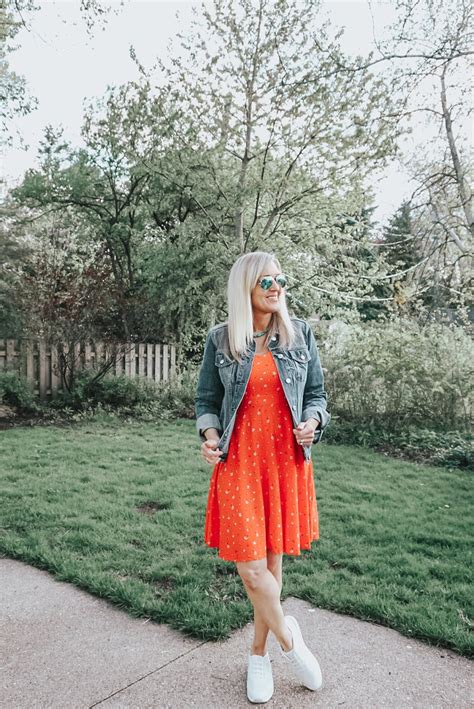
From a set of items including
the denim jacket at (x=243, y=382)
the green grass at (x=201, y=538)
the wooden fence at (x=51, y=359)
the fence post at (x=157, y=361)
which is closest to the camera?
the denim jacket at (x=243, y=382)

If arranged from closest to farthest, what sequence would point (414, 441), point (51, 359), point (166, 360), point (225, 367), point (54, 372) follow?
point (225, 367), point (414, 441), point (54, 372), point (51, 359), point (166, 360)

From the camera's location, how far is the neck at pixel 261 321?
2.68 metres

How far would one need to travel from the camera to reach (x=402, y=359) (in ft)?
28.0

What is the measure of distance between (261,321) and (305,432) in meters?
0.56

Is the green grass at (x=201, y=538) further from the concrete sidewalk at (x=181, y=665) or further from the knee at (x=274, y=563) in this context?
the knee at (x=274, y=563)

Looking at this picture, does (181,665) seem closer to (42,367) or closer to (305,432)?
(305,432)

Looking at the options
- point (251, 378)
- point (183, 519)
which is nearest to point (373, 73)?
point (183, 519)

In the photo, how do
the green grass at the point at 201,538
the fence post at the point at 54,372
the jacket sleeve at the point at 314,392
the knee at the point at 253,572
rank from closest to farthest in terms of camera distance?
the knee at the point at 253,572, the jacket sleeve at the point at 314,392, the green grass at the point at 201,538, the fence post at the point at 54,372

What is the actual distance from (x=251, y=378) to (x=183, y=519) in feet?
8.79

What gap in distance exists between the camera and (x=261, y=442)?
8.22 feet

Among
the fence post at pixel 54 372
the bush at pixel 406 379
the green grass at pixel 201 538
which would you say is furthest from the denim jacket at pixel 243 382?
the fence post at pixel 54 372

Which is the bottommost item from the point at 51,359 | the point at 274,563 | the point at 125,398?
the point at 125,398

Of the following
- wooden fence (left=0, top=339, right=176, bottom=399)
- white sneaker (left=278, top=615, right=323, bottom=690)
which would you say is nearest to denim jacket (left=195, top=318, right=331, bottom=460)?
white sneaker (left=278, top=615, right=323, bottom=690)

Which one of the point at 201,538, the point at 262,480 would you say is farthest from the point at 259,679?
the point at 201,538
